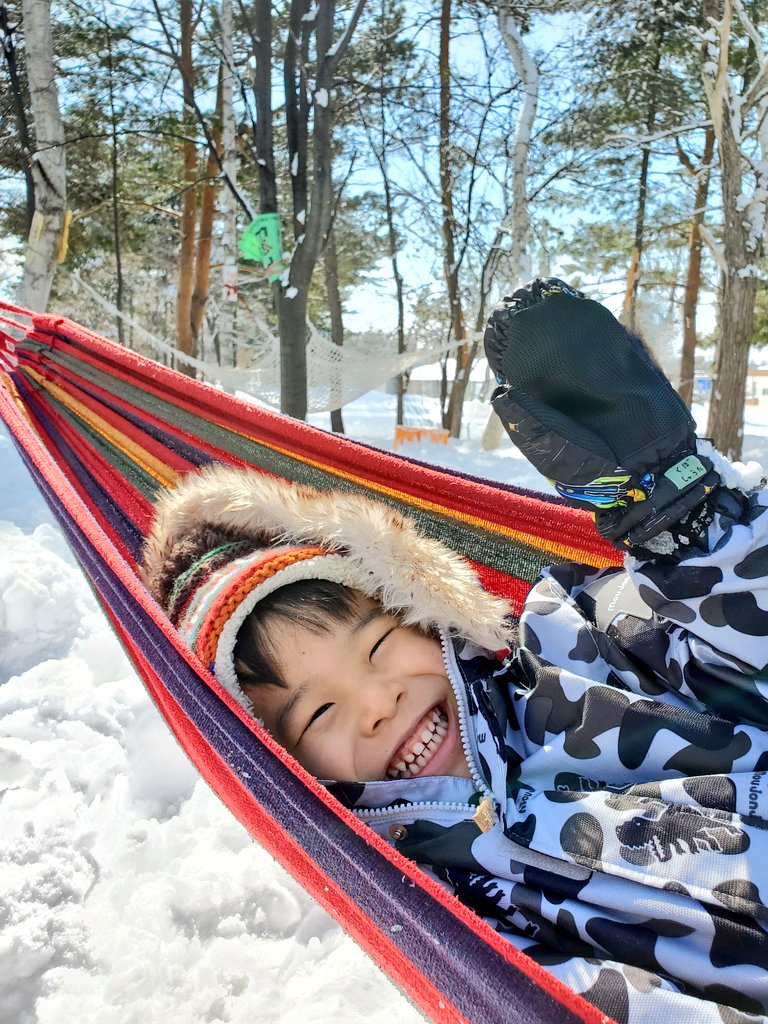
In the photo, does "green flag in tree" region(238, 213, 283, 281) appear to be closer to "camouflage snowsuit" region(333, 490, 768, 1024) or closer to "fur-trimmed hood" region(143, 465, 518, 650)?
"fur-trimmed hood" region(143, 465, 518, 650)

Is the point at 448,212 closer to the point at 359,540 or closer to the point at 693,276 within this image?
the point at 693,276

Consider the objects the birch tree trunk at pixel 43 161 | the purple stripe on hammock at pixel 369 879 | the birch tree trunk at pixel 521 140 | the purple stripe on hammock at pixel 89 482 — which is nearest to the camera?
the purple stripe on hammock at pixel 369 879

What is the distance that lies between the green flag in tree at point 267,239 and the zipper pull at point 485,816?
4115mm

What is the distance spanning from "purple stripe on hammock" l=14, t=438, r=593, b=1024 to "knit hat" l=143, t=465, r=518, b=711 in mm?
85

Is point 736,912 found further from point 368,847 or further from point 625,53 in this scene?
point 625,53

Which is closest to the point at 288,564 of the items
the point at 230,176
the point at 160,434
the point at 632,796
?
the point at 632,796

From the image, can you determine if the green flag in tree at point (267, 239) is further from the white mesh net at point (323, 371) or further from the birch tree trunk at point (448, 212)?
the birch tree trunk at point (448, 212)

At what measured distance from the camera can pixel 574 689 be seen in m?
0.88

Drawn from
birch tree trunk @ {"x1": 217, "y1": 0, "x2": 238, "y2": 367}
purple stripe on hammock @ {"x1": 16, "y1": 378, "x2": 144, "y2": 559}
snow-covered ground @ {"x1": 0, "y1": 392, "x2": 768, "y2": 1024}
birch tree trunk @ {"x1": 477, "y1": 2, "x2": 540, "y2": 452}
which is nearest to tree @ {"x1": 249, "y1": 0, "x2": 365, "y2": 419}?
birch tree trunk @ {"x1": 217, "y1": 0, "x2": 238, "y2": 367}

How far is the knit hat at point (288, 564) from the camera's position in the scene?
0.95m

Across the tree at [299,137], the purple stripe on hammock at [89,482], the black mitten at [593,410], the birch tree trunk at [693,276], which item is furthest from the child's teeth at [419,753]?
the birch tree trunk at [693,276]

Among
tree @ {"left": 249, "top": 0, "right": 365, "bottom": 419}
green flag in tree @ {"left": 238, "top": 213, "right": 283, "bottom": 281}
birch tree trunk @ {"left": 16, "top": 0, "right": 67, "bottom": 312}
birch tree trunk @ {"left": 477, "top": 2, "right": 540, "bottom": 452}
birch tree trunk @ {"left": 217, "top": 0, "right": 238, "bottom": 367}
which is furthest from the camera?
birch tree trunk @ {"left": 477, "top": 2, "right": 540, "bottom": 452}

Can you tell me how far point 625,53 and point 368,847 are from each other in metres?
8.38

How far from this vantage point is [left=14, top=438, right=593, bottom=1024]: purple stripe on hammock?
49 cm
